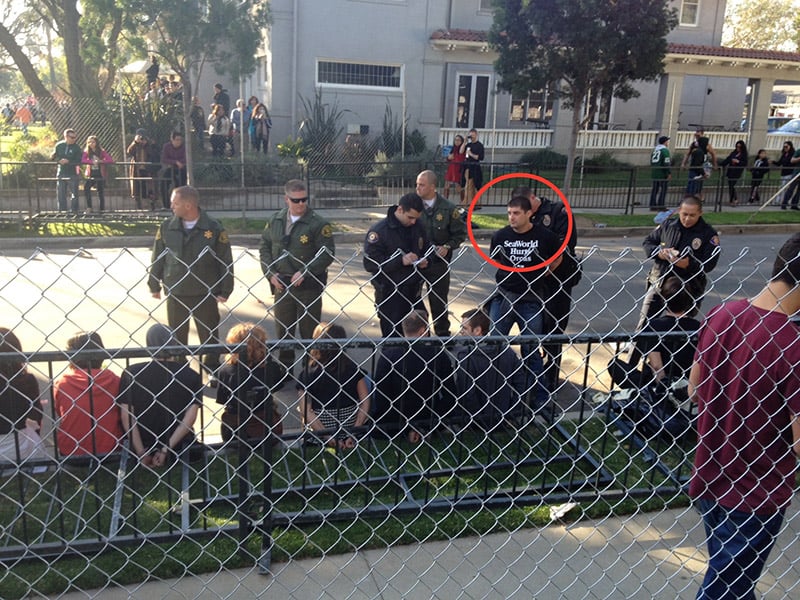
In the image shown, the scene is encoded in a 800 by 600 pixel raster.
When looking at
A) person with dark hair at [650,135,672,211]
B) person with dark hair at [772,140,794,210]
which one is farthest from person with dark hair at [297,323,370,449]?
person with dark hair at [772,140,794,210]

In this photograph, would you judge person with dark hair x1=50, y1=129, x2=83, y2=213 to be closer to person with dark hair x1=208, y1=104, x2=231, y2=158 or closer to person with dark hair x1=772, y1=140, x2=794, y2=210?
person with dark hair x1=208, y1=104, x2=231, y2=158

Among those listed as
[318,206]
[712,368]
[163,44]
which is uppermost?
[163,44]

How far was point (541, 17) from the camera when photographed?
16828 millimetres

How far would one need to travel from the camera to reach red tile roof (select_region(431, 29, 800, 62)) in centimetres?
2311

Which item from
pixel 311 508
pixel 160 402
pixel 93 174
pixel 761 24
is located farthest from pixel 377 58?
pixel 761 24

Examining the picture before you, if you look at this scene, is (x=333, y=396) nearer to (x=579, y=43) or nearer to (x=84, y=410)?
(x=84, y=410)

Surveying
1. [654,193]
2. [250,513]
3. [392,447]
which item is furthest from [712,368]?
[654,193]

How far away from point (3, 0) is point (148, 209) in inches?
884

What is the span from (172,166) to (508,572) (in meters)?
13.7

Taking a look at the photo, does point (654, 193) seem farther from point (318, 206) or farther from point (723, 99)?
point (723, 99)

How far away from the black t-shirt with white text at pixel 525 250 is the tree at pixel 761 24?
189 feet

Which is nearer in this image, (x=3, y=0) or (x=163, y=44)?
(x=163, y=44)

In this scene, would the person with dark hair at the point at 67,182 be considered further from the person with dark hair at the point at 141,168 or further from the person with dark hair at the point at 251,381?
the person with dark hair at the point at 251,381

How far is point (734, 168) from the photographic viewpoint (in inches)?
769
